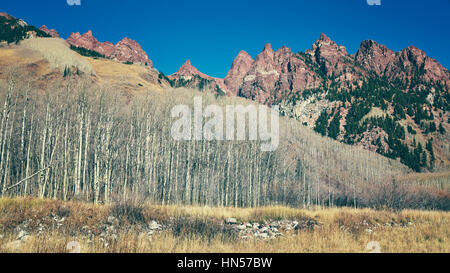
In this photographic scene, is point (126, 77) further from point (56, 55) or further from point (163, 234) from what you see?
point (163, 234)

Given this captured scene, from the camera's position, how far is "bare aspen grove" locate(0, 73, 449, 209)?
2558 centimetres

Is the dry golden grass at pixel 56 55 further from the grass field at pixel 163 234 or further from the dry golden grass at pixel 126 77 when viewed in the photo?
the grass field at pixel 163 234

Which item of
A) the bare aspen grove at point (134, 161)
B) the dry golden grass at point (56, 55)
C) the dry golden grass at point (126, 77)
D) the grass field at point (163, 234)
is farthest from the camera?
the dry golden grass at point (126, 77)

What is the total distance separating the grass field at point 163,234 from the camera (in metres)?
7.24

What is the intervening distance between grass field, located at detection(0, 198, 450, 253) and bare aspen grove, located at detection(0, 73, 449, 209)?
83.1 inches

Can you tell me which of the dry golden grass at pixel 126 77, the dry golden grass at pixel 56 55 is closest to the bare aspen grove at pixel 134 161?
the dry golden grass at pixel 56 55

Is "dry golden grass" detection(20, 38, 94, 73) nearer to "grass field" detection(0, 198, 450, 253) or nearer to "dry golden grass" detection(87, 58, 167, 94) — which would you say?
"dry golden grass" detection(87, 58, 167, 94)

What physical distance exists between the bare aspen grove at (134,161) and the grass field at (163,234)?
6.92 feet

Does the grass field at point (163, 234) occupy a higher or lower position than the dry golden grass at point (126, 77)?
lower

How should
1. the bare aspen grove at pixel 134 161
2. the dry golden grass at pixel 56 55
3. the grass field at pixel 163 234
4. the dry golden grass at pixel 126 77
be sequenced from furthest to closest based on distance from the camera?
the dry golden grass at pixel 126 77
the dry golden grass at pixel 56 55
the bare aspen grove at pixel 134 161
the grass field at pixel 163 234

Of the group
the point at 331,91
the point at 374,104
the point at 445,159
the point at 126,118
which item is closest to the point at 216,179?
the point at 126,118

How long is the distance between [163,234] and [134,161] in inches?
1105

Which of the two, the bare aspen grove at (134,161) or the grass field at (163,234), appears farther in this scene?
the bare aspen grove at (134,161)
